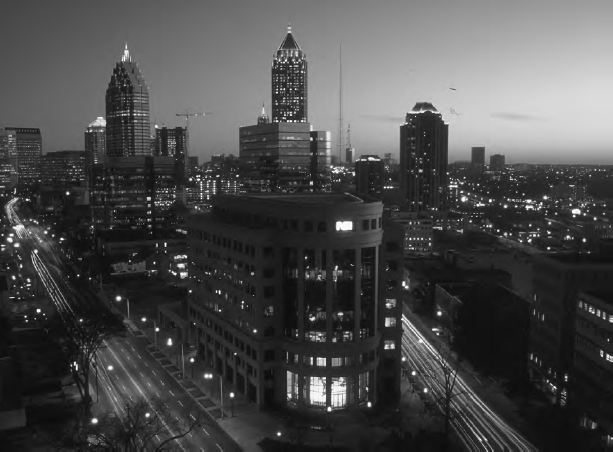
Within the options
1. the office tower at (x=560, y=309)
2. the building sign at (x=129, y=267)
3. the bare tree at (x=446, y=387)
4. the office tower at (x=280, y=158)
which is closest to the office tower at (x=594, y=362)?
the office tower at (x=560, y=309)

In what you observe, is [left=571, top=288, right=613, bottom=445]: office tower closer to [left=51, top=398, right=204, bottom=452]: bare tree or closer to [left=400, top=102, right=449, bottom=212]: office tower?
[left=51, top=398, right=204, bottom=452]: bare tree

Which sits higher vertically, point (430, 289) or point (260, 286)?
point (260, 286)

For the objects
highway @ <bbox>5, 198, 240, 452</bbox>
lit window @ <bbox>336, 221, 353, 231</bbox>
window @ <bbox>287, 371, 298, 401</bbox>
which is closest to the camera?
highway @ <bbox>5, 198, 240, 452</bbox>

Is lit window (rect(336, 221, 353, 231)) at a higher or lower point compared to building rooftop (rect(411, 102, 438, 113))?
lower

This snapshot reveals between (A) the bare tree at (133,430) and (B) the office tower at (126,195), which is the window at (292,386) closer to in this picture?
(A) the bare tree at (133,430)

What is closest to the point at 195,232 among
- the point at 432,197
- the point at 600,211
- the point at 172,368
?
the point at 172,368

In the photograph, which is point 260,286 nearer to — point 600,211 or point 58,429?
point 58,429

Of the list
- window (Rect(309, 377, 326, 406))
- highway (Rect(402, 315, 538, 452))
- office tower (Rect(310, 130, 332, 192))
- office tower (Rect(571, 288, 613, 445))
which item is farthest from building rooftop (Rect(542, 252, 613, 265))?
office tower (Rect(310, 130, 332, 192))
